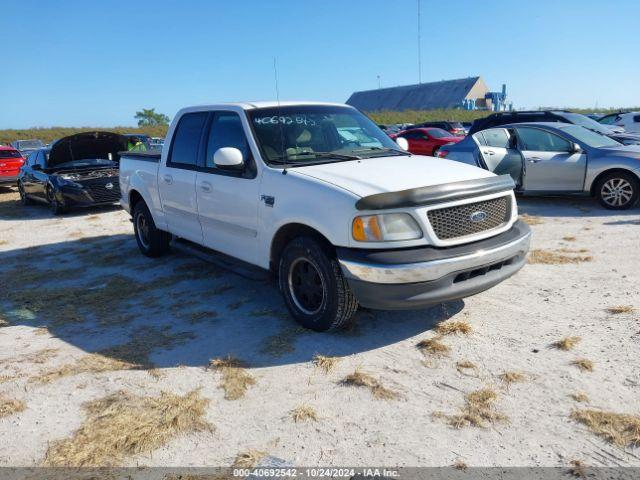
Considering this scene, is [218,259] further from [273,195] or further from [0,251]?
[0,251]

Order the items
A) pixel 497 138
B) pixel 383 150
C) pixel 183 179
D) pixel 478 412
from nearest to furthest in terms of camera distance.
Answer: pixel 478 412, pixel 383 150, pixel 183 179, pixel 497 138

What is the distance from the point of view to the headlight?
3.74 m

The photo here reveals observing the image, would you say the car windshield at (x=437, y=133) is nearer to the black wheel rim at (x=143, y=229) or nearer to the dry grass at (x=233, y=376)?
the black wheel rim at (x=143, y=229)

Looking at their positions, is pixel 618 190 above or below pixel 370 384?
above

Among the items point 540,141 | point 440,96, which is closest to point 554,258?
point 540,141

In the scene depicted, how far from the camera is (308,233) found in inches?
167

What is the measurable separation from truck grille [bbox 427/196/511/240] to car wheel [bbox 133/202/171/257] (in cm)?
437

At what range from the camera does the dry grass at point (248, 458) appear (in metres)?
2.77

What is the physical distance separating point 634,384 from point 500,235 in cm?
144

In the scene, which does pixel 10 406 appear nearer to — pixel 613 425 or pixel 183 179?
pixel 183 179

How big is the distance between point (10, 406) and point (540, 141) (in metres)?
9.20

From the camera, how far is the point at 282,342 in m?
4.25

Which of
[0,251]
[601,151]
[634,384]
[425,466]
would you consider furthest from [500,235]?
[0,251]

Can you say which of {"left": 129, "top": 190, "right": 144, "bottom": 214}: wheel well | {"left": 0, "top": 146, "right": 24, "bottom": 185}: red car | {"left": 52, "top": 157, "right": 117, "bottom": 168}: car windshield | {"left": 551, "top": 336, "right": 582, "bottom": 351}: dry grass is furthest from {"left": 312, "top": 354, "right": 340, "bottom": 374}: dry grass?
{"left": 0, "top": 146, "right": 24, "bottom": 185}: red car
